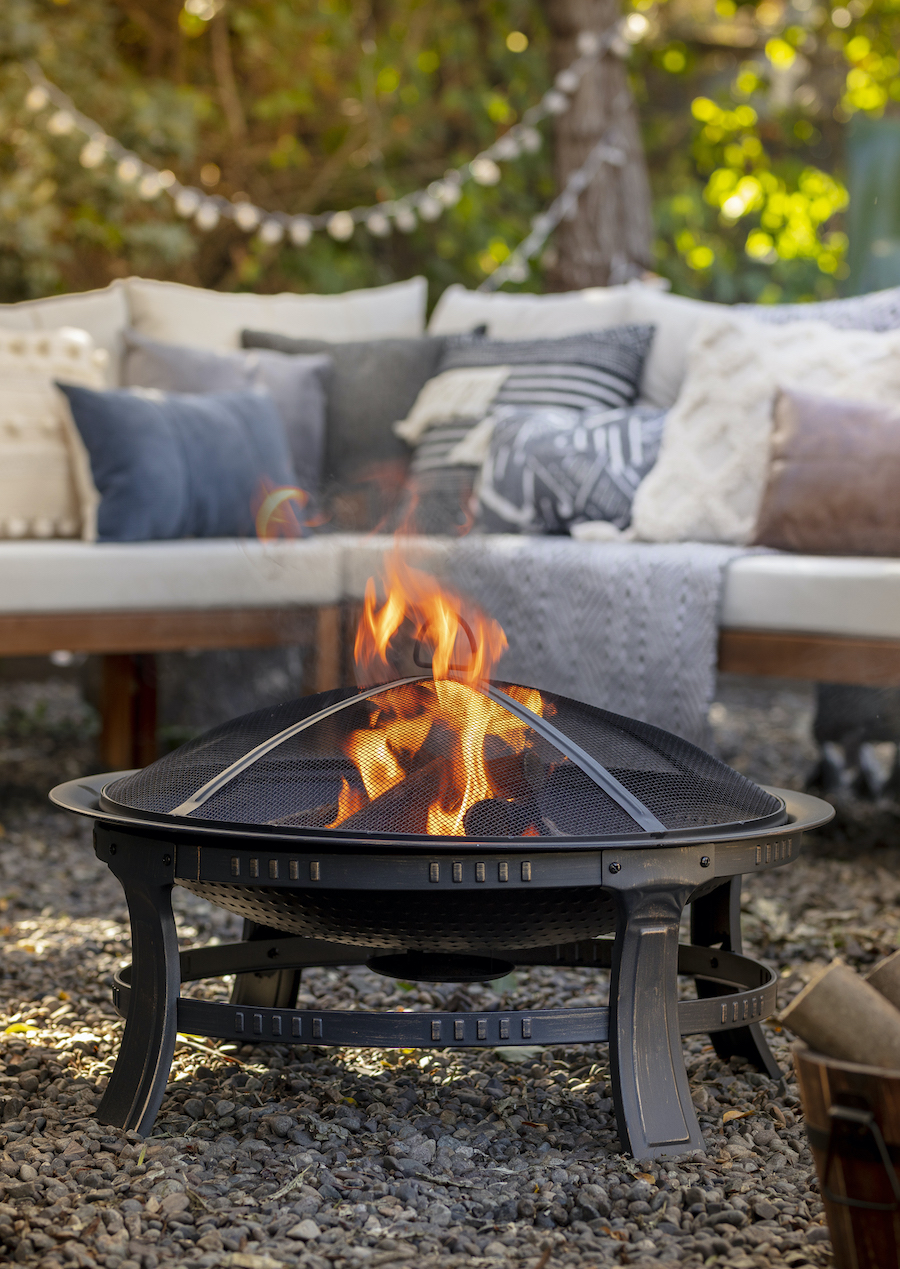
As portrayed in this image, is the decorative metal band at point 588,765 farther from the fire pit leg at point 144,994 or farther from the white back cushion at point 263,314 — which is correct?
the white back cushion at point 263,314

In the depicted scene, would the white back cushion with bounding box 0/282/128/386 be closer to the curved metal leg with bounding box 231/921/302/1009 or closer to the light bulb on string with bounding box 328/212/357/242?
the light bulb on string with bounding box 328/212/357/242

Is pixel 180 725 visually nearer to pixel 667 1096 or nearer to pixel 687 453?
pixel 687 453

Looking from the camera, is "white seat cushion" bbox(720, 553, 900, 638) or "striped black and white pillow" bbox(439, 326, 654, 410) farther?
"striped black and white pillow" bbox(439, 326, 654, 410)

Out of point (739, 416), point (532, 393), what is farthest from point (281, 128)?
point (739, 416)

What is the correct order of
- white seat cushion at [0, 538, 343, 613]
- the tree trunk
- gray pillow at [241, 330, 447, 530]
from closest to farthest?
white seat cushion at [0, 538, 343, 613] → gray pillow at [241, 330, 447, 530] → the tree trunk

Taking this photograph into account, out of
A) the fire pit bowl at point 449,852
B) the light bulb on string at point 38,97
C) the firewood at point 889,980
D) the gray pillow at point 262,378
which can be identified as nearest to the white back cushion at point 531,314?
the gray pillow at point 262,378

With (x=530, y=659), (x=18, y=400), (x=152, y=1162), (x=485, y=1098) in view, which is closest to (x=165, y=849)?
(x=152, y=1162)

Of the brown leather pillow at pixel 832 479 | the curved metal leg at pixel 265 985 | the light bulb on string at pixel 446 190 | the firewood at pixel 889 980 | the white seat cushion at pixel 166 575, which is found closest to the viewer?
the firewood at pixel 889 980

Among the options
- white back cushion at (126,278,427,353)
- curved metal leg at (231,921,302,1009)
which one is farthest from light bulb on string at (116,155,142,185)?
curved metal leg at (231,921,302,1009)

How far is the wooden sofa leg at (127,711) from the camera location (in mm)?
3127

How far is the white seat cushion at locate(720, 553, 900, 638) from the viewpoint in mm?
2250

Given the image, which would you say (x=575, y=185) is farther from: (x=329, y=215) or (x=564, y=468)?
(x=564, y=468)

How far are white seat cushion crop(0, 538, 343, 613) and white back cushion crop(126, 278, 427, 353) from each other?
0.78 meters

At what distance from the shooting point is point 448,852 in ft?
3.74
